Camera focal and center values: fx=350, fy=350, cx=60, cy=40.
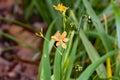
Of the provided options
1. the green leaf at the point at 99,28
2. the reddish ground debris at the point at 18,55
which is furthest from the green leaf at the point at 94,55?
the reddish ground debris at the point at 18,55

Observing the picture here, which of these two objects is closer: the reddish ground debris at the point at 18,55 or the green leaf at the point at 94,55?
the green leaf at the point at 94,55

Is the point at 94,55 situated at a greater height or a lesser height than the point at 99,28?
lesser

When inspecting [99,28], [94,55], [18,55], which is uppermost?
[18,55]

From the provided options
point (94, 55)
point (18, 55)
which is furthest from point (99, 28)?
point (18, 55)

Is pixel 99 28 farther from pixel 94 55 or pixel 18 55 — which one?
pixel 18 55

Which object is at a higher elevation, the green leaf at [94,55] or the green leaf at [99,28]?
the green leaf at [99,28]

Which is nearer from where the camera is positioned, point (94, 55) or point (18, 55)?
point (94, 55)

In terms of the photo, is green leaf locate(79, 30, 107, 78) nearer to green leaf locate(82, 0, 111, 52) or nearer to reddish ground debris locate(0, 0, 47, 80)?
green leaf locate(82, 0, 111, 52)

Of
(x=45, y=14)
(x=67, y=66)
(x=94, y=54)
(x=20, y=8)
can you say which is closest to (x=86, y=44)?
(x=94, y=54)

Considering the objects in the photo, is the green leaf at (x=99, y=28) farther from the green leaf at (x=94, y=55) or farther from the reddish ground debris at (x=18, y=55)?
the reddish ground debris at (x=18, y=55)

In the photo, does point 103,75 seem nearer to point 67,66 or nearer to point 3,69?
point 67,66

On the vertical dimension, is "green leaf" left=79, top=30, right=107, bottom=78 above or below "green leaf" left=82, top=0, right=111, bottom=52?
below

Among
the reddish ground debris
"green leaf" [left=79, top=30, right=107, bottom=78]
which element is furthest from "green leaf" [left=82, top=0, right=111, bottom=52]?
the reddish ground debris
